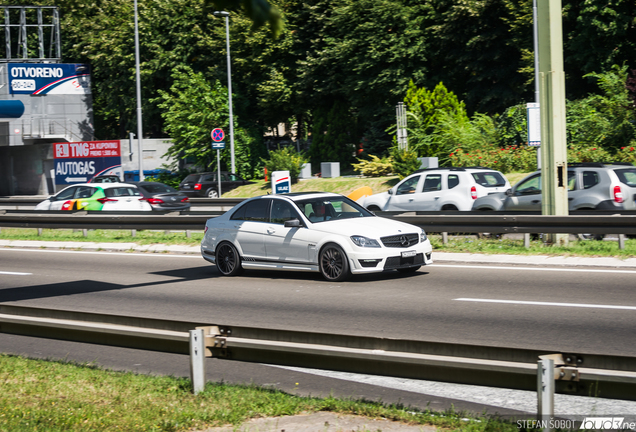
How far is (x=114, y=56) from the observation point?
5759 centimetres

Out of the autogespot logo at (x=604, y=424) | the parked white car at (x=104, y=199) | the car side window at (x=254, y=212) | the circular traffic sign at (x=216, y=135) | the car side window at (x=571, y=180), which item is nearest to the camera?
the autogespot logo at (x=604, y=424)

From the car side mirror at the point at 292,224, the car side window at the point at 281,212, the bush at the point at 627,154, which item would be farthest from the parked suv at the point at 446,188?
the bush at the point at 627,154

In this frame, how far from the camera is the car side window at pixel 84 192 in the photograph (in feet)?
A: 85.9

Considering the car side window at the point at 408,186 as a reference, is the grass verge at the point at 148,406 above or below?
below

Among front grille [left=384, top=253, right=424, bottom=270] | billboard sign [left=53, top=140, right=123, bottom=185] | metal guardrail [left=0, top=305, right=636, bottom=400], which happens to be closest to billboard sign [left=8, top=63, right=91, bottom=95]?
billboard sign [left=53, top=140, right=123, bottom=185]

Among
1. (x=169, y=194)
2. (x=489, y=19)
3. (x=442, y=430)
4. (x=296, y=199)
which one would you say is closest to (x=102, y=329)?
(x=442, y=430)

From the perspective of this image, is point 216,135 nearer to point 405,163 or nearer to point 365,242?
point 405,163

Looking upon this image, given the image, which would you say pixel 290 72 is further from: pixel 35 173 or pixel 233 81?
pixel 35 173

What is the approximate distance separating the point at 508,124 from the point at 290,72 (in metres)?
19.0

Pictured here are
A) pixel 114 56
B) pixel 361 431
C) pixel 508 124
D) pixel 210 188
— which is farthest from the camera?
pixel 114 56

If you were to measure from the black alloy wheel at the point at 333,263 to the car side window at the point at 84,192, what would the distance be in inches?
609

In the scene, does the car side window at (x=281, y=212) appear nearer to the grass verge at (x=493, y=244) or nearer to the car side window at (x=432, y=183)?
the grass verge at (x=493, y=244)

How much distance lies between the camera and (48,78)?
195ft

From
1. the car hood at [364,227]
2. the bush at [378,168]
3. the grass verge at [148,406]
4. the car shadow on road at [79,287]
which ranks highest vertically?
the bush at [378,168]
